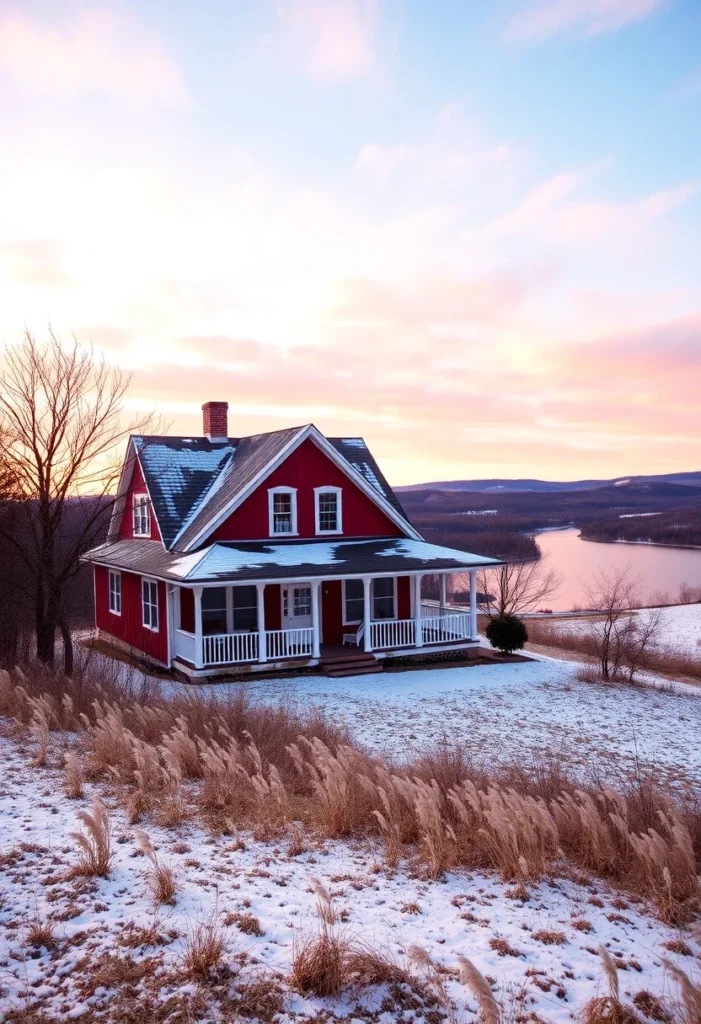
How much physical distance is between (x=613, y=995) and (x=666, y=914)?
185cm

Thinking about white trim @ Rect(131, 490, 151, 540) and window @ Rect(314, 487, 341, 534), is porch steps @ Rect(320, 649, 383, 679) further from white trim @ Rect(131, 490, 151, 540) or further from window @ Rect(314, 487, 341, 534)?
white trim @ Rect(131, 490, 151, 540)

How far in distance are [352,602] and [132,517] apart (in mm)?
9239

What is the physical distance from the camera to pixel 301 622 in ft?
77.6

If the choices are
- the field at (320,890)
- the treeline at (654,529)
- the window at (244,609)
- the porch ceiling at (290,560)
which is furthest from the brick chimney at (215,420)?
the treeline at (654,529)

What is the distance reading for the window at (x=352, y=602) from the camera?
80.8ft

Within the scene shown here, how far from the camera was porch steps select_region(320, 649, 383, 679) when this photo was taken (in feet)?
69.8

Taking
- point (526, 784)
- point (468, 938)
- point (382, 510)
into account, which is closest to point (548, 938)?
point (468, 938)

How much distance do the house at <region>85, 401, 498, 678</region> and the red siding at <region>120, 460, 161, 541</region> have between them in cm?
9

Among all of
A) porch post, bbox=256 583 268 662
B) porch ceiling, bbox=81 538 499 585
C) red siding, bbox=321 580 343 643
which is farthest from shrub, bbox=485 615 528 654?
porch post, bbox=256 583 268 662

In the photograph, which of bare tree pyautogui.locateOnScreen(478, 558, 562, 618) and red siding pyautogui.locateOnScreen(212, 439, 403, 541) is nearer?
red siding pyautogui.locateOnScreen(212, 439, 403, 541)

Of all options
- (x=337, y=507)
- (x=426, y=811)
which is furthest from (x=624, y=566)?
(x=426, y=811)

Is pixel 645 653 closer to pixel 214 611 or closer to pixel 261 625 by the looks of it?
pixel 261 625

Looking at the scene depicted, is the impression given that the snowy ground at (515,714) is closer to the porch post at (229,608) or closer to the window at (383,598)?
the porch post at (229,608)

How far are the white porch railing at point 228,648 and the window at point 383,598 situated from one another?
493cm
